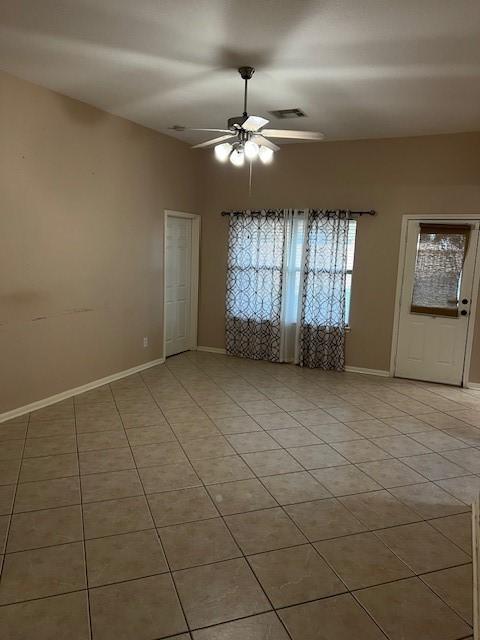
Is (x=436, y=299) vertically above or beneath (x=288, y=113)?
beneath

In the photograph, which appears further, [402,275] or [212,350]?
[212,350]

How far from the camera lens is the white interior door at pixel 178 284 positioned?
6074 millimetres

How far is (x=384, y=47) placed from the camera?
2.99m

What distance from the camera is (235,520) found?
2572 mm

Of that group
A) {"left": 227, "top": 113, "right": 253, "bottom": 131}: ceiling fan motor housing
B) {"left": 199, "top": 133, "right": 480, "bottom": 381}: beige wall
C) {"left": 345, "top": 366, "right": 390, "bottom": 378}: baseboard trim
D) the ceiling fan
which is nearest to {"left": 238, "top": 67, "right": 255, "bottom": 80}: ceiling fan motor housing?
the ceiling fan

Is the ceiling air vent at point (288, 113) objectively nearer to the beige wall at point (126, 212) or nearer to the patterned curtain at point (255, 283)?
the beige wall at point (126, 212)

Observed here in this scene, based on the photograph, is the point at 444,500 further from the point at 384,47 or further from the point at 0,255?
the point at 0,255

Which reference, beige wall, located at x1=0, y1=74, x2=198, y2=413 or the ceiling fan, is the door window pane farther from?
beige wall, located at x1=0, y1=74, x2=198, y2=413

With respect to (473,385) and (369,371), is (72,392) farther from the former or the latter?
(473,385)

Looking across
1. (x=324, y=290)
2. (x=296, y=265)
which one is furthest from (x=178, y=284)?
(x=324, y=290)

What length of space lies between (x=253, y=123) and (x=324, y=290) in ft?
9.67

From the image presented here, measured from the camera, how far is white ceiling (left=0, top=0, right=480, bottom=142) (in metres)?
2.60

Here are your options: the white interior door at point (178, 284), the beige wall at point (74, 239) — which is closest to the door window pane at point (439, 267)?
the white interior door at point (178, 284)

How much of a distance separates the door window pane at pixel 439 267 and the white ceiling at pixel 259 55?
122 cm
